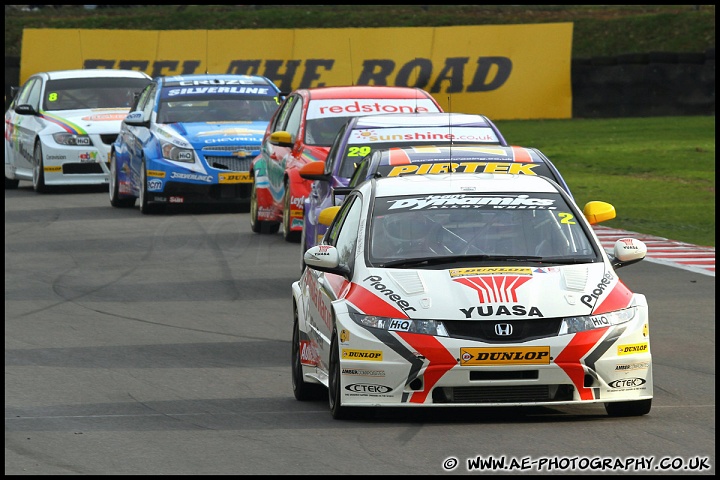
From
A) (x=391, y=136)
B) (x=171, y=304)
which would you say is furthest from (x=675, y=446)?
(x=391, y=136)

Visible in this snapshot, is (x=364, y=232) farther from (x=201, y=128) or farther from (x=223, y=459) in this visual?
(x=201, y=128)

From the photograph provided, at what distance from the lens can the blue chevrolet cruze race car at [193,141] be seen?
65.8 ft

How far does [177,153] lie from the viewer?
2011cm

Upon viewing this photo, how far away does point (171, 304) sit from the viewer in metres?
13.4

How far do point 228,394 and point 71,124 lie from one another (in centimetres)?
1456

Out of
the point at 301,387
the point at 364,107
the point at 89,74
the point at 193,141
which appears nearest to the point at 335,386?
the point at 301,387

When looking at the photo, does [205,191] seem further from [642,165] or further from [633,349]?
[633,349]

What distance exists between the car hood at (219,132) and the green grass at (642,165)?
427 centimetres

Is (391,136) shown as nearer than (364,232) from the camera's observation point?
No

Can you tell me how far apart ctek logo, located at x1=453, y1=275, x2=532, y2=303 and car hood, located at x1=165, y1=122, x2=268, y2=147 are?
1206cm

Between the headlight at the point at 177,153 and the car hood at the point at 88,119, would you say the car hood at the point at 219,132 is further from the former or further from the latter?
the car hood at the point at 88,119

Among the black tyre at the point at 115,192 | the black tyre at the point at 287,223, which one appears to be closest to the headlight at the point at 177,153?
the black tyre at the point at 115,192

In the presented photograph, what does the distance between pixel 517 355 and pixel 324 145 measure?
9663 millimetres

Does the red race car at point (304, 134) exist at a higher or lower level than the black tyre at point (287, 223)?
higher
